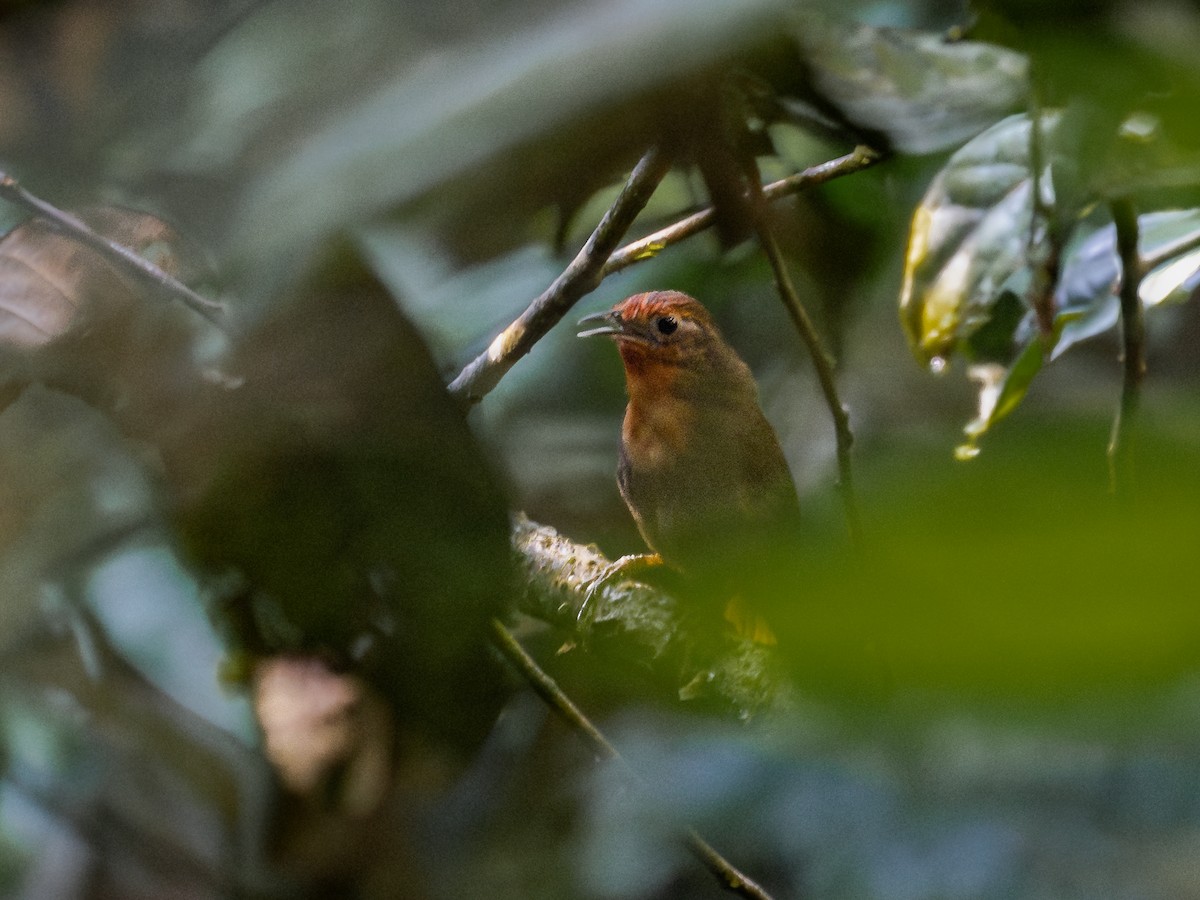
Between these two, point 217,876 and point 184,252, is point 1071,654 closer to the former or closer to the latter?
point 184,252

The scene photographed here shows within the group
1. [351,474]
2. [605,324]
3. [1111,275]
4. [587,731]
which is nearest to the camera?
[351,474]

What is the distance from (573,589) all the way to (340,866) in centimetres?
48

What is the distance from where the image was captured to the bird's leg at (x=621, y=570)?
3.94 ft

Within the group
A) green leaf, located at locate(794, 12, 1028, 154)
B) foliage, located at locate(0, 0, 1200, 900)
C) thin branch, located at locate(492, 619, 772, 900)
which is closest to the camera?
foliage, located at locate(0, 0, 1200, 900)

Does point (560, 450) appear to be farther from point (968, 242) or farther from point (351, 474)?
point (351, 474)

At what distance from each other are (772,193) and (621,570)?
1.68 ft

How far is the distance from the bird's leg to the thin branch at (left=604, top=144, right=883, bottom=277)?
13.2 inches

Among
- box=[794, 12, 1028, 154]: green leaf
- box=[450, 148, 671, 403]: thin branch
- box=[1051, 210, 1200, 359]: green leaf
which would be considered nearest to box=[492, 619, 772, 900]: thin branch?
box=[450, 148, 671, 403]: thin branch

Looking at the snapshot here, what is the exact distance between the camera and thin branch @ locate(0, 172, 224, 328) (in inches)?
35.6

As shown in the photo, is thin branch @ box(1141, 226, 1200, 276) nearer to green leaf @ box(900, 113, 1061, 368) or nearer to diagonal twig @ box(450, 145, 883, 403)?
green leaf @ box(900, 113, 1061, 368)

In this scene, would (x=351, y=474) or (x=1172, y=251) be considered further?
(x=1172, y=251)

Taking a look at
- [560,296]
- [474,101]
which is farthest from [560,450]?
[474,101]

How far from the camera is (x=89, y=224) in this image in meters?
0.93

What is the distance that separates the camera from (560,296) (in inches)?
44.4
